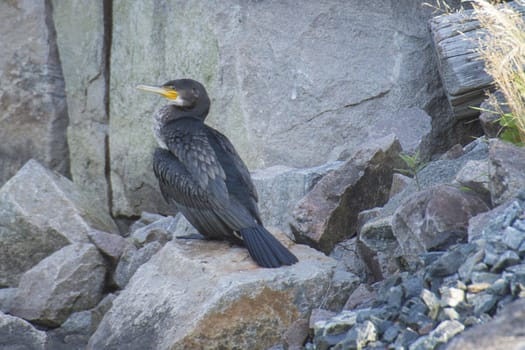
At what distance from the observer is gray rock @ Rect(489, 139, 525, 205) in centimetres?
503

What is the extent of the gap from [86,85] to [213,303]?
15.5ft

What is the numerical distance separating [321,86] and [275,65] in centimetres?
41

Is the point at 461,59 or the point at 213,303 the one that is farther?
the point at 461,59

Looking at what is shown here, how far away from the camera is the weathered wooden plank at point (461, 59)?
282 inches

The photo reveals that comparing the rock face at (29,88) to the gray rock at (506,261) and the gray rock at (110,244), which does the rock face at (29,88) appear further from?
the gray rock at (506,261)

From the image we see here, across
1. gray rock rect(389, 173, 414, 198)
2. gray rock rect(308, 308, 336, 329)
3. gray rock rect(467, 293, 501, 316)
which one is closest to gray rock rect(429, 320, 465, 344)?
gray rock rect(467, 293, 501, 316)

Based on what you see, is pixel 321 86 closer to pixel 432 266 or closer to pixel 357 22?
pixel 357 22

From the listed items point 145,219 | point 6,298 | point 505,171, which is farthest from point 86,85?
point 505,171

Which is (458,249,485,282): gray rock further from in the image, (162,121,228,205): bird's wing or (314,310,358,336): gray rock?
(162,121,228,205): bird's wing

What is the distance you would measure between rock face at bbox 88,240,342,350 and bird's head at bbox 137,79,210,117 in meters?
1.26

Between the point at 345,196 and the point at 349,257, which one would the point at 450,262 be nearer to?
the point at 349,257

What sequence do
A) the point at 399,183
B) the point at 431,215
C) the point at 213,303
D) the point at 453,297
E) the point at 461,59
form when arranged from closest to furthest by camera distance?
the point at 453,297, the point at 431,215, the point at 213,303, the point at 399,183, the point at 461,59

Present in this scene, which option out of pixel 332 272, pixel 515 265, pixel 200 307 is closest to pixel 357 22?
pixel 332 272

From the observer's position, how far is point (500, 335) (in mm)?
3418
